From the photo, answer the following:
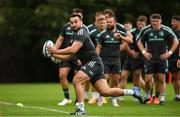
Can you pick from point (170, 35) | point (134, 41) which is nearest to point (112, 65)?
point (170, 35)

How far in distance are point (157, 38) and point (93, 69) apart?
4021 millimetres

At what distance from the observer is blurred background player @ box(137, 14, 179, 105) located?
19.9m

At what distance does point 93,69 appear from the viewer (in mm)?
16438

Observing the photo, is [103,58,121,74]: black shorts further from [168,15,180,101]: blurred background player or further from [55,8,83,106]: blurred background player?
[168,15,180,101]: blurred background player

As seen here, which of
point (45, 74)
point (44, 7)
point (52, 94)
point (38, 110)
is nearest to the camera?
point (38, 110)

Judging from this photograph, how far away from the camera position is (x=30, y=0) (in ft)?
139

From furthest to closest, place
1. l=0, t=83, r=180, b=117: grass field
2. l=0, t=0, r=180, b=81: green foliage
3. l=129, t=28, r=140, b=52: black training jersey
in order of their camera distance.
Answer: l=0, t=0, r=180, b=81: green foliage
l=129, t=28, r=140, b=52: black training jersey
l=0, t=83, r=180, b=117: grass field

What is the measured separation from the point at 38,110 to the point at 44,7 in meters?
23.3

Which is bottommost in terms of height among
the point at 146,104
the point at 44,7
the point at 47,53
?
the point at 146,104

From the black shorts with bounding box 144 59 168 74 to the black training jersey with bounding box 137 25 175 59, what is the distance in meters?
0.14

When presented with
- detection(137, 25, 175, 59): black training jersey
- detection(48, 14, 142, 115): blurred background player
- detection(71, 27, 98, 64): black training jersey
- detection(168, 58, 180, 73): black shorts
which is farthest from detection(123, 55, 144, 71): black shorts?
detection(71, 27, 98, 64): black training jersey

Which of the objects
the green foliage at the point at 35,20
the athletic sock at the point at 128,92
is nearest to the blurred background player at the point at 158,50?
the athletic sock at the point at 128,92

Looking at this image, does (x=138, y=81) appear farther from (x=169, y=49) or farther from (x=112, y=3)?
(x=112, y=3)

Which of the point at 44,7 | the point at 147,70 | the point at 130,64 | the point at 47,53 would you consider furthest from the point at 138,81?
the point at 44,7
